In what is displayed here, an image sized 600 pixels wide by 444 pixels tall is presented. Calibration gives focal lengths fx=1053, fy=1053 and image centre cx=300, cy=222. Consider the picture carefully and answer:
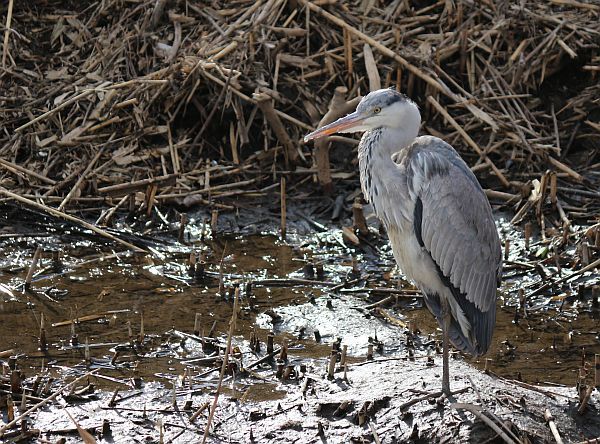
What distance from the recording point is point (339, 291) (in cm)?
739

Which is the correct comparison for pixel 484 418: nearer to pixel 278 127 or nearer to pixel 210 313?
pixel 210 313

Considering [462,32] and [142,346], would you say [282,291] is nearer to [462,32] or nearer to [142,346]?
[142,346]

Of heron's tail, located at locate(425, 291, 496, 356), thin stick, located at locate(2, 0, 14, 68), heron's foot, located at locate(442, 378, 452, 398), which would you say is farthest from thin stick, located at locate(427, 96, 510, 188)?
thin stick, located at locate(2, 0, 14, 68)

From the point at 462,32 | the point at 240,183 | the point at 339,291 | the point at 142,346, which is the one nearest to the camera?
the point at 142,346

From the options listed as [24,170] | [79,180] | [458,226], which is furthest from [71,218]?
[458,226]

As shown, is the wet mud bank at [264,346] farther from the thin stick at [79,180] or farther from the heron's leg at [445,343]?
the thin stick at [79,180]

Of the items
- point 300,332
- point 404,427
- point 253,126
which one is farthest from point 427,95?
point 404,427

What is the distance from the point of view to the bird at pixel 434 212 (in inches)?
228

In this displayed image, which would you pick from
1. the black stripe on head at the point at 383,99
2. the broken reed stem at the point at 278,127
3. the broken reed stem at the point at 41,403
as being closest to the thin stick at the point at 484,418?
the black stripe on head at the point at 383,99

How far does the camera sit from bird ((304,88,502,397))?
19.0 ft

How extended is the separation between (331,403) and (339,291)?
196 centimetres

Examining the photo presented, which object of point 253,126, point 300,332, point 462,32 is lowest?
point 300,332

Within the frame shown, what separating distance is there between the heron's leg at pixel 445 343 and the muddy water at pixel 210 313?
21.1 inches

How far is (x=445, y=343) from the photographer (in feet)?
18.6
